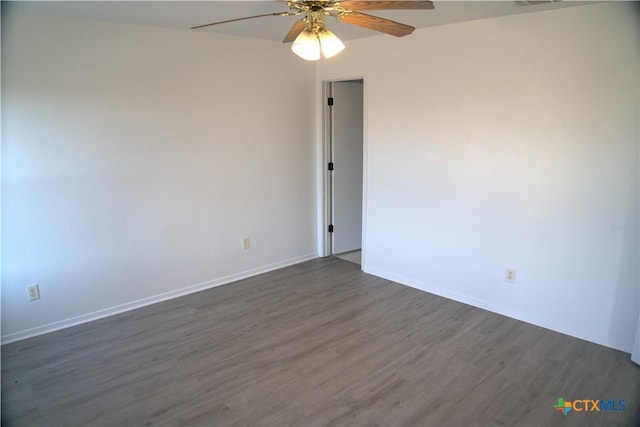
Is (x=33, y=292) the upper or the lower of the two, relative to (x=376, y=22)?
lower

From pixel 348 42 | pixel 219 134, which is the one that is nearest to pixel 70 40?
pixel 219 134

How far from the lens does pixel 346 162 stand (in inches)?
195

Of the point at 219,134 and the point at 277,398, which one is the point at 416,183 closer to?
the point at 219,134

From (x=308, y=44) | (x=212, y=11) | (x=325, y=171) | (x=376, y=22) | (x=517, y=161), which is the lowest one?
(x=325, y=171)

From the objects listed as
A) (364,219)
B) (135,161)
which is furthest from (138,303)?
(364,219)

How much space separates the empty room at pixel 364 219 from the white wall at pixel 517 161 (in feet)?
0.05

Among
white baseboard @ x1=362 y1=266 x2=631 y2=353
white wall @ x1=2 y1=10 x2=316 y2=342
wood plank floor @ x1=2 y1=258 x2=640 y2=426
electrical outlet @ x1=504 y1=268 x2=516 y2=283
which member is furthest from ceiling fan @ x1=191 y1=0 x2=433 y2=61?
white baseboard @ x1=362 y1=266 x2=631 y2=353

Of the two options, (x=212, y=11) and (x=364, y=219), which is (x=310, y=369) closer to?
(x=364, y=219)

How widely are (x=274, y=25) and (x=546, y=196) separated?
2.50 metres

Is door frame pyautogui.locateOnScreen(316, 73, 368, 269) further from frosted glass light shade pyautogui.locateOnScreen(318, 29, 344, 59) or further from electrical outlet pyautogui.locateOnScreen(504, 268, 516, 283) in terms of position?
frosted glass light shade pyautogui.locateOnScreen(318, 29, 344, 59)

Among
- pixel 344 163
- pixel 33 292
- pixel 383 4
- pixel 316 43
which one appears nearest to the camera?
pixel 383 4

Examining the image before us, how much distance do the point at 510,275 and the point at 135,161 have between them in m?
3.18

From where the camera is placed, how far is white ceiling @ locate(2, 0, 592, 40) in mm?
2707

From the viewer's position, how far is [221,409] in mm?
2342
